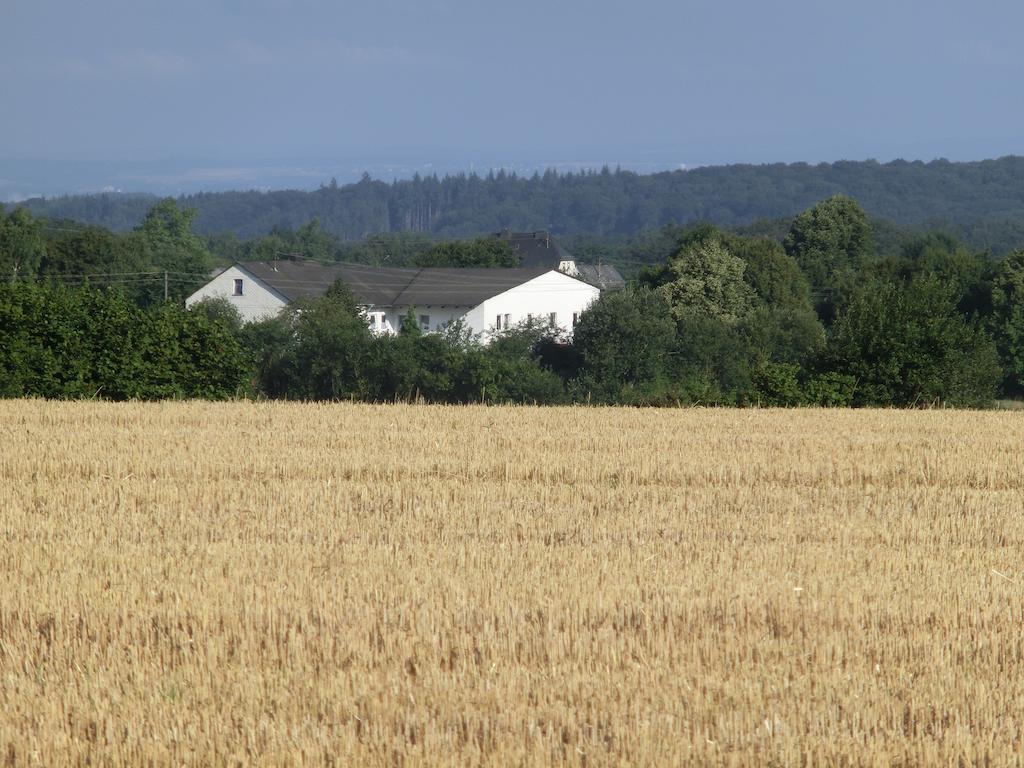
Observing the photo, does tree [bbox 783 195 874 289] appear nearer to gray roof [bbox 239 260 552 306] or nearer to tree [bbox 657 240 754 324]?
tree [bbox 657 240 754 324]

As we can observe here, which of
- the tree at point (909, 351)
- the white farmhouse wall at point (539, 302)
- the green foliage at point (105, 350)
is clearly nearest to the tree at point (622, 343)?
the white farmhouse wall at point (539, 302)

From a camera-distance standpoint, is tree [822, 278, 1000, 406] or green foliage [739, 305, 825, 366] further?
green foliage [739, 305, 825, 366]

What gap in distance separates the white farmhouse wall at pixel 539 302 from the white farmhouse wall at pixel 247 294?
14.2 metres

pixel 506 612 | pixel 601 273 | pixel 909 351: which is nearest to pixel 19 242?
pixel 601 273

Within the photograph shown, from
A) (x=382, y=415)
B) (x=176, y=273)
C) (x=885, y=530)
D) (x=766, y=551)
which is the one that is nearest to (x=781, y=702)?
(x=766, y=551)

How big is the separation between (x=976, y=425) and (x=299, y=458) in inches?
467

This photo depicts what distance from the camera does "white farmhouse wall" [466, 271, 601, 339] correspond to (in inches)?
3602

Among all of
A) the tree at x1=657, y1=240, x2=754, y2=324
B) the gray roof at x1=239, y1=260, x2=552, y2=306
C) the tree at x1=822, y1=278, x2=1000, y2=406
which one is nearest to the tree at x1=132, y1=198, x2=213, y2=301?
the gray roof at x1=239, y1=260, x2=552, y2=306

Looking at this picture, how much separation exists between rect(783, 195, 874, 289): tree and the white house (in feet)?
62.7

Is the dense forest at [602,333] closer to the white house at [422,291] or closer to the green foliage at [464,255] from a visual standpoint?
the green foliage at [464,255]

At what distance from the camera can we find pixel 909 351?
29.9 meters

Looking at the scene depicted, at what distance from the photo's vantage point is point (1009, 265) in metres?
83.1

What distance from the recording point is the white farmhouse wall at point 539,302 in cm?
9150

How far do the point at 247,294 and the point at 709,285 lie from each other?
33.2 metres
